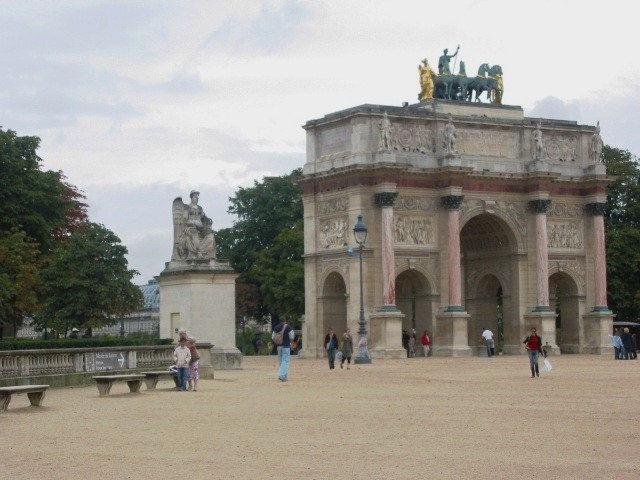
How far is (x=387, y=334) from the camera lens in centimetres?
6022

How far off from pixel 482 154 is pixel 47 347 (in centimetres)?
3556

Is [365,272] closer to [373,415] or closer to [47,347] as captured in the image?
[47,347]

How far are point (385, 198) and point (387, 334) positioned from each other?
6.16m

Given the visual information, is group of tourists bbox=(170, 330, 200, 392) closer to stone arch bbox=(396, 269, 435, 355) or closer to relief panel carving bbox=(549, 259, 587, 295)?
stone arch bbox=(396, 269, 435, 355)

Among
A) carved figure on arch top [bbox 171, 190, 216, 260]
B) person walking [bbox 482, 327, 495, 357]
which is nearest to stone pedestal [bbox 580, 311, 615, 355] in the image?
person walking [bbox 482, 327, 495, 357]

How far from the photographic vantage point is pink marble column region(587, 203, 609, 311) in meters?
67.9

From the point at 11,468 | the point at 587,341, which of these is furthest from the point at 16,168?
the point at 11,468

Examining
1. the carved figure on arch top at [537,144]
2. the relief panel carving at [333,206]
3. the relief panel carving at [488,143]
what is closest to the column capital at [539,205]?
the carved figure on arch top at [537,144]

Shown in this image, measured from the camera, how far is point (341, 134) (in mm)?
63469

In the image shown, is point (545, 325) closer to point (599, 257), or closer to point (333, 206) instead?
point (599, 257)

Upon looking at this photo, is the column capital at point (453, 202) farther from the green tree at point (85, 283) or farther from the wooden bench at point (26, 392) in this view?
the wooden bench at point (26, 392)

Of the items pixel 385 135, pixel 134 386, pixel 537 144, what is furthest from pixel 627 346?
pixel 134 386

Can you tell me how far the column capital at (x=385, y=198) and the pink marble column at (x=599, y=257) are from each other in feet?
41.1

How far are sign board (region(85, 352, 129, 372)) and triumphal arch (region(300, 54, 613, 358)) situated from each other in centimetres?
2487
